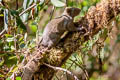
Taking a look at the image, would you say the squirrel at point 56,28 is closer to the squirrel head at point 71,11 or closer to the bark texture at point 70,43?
the squirrel head at point 71,11

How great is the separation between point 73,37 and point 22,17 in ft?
1.95

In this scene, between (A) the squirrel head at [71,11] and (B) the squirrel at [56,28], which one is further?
(A) the squirrel head at [71,11]

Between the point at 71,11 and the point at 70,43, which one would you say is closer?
the point at 70,43

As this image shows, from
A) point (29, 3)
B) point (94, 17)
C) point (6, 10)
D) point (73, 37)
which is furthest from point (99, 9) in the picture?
point (6, 10)

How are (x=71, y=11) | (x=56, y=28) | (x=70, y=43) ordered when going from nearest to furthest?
(x=70, y=43) < (x=56, y=28) < (x=71, y=11)

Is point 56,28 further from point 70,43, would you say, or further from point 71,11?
point 70,43

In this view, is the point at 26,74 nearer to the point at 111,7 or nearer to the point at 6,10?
the point at 6,10

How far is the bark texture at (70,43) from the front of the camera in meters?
2.73

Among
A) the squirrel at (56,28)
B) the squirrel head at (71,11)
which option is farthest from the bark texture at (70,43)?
the squirrel head at (71,11)

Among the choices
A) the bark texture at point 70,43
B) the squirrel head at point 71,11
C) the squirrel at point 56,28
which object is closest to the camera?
the bark texture at point 70,43

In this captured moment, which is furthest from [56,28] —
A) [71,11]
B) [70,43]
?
[70,43]

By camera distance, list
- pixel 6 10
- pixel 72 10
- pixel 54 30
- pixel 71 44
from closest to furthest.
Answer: pixel 6 10 < pixel 71 44 < pixel 54 30 < pixel 72 10

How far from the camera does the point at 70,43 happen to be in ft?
9.19

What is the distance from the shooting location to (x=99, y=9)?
290cm
